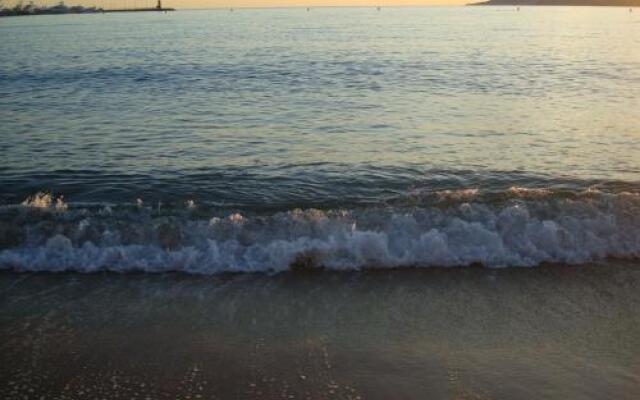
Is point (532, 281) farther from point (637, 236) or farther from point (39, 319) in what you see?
point (39, 319)

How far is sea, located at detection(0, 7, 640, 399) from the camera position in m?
5.86

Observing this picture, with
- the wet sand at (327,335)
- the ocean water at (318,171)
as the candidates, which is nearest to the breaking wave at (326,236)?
the ocean water at (318,171)

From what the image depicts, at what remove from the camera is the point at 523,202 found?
33.7 ft

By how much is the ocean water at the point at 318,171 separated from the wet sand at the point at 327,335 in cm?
68

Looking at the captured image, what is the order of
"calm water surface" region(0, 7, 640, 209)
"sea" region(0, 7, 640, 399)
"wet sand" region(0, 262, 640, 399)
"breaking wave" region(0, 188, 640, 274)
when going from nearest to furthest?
"wet sand" region(0, 262, 640, 399), "sea" region(0, 7, 640, 399), "breaking wave" region(0, 188, 640, 274), "calm water surface" region(0, 7, 640, 209)

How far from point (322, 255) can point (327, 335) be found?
7.35 feet

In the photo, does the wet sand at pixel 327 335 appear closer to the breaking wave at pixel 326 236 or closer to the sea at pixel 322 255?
the sea at pixel 322 255

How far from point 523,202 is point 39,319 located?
7.27 metres

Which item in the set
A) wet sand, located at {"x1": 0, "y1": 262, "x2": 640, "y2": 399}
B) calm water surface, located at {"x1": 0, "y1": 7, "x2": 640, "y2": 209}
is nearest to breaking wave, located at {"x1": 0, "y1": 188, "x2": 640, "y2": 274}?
wet sand, located at {"x1": 0, "y1": 262, "x2": 640, "y2": 399}

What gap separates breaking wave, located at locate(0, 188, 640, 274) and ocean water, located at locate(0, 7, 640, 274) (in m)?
0.03

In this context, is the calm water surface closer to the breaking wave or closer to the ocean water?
the ocean water

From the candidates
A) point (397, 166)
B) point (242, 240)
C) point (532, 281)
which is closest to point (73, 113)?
point (397, 166)

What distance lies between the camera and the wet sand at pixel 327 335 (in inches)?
220

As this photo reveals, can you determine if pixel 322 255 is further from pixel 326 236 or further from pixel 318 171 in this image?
pixel 318 171
